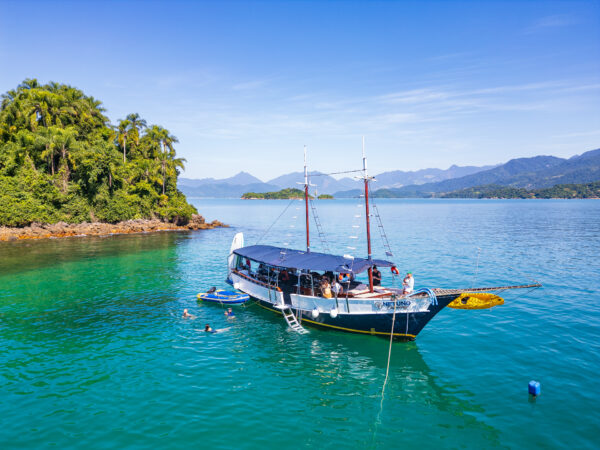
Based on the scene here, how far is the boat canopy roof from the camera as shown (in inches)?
874

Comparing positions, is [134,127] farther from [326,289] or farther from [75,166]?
[326,289]

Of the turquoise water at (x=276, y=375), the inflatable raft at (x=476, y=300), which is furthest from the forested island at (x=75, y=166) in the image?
the inflatable raft at (x=476, y=300)

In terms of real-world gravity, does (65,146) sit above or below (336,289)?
above

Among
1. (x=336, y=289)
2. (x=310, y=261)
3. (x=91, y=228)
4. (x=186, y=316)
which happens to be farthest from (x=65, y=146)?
(x=336, y=289)

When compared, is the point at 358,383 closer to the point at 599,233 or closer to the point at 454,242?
the point at 454,242

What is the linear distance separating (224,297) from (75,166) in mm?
60534

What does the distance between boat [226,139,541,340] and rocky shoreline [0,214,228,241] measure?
185 feet

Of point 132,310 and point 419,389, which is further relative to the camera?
point 132,310

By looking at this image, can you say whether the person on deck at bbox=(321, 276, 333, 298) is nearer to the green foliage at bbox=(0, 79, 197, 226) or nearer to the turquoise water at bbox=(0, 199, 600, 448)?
the turquoise water at bbox=(0, 199, 600, 448)

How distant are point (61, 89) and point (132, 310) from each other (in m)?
83.0

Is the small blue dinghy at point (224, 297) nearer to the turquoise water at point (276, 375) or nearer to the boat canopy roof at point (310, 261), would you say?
the turquoise water at point (276, 375)

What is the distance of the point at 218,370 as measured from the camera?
18109 millimetres

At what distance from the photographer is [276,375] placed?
58.2 ft

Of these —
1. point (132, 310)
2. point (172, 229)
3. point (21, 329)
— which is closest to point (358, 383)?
point (132, 310)
